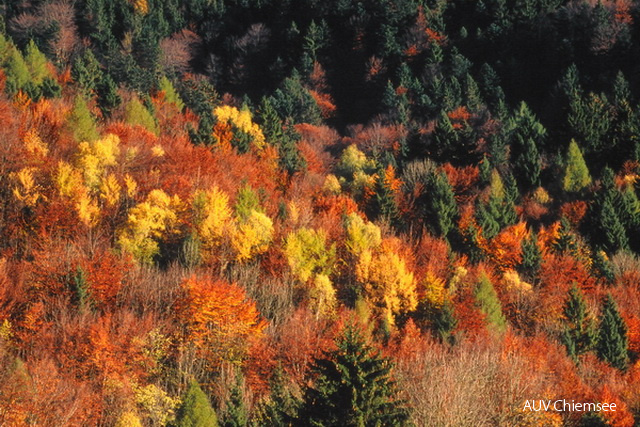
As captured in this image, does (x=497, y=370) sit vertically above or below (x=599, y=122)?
below

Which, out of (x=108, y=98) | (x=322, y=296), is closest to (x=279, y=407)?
(x=322, y=296)

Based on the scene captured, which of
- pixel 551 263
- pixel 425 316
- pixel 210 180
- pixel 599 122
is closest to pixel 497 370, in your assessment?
pixel 425 316

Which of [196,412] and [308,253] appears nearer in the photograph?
[196,412]

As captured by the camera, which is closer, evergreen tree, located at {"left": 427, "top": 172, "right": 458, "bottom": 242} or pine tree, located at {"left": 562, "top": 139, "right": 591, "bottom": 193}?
evergreen tree, located at {"left": 427, "top": 172, "right": 458, "bottom": 242}

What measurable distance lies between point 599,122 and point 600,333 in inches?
1392

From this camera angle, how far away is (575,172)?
62656 mm

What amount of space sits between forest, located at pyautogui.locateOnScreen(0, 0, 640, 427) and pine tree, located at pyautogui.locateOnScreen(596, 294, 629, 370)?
21 centimetres

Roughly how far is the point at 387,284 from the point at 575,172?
25117 mm

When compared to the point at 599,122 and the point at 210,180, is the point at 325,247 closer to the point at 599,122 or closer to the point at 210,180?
the point at 210,180

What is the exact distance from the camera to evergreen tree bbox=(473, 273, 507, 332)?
42.4 metres

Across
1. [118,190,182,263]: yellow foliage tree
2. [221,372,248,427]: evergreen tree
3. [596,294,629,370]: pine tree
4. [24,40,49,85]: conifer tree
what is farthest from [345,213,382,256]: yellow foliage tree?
[24,40,49,85]: conifer tree

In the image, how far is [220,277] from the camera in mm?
44781

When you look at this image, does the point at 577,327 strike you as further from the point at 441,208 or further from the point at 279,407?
the point at 279,407

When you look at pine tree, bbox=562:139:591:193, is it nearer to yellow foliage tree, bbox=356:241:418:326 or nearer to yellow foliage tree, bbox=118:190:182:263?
yellow foliage tree, bbox=356:241:418:326
